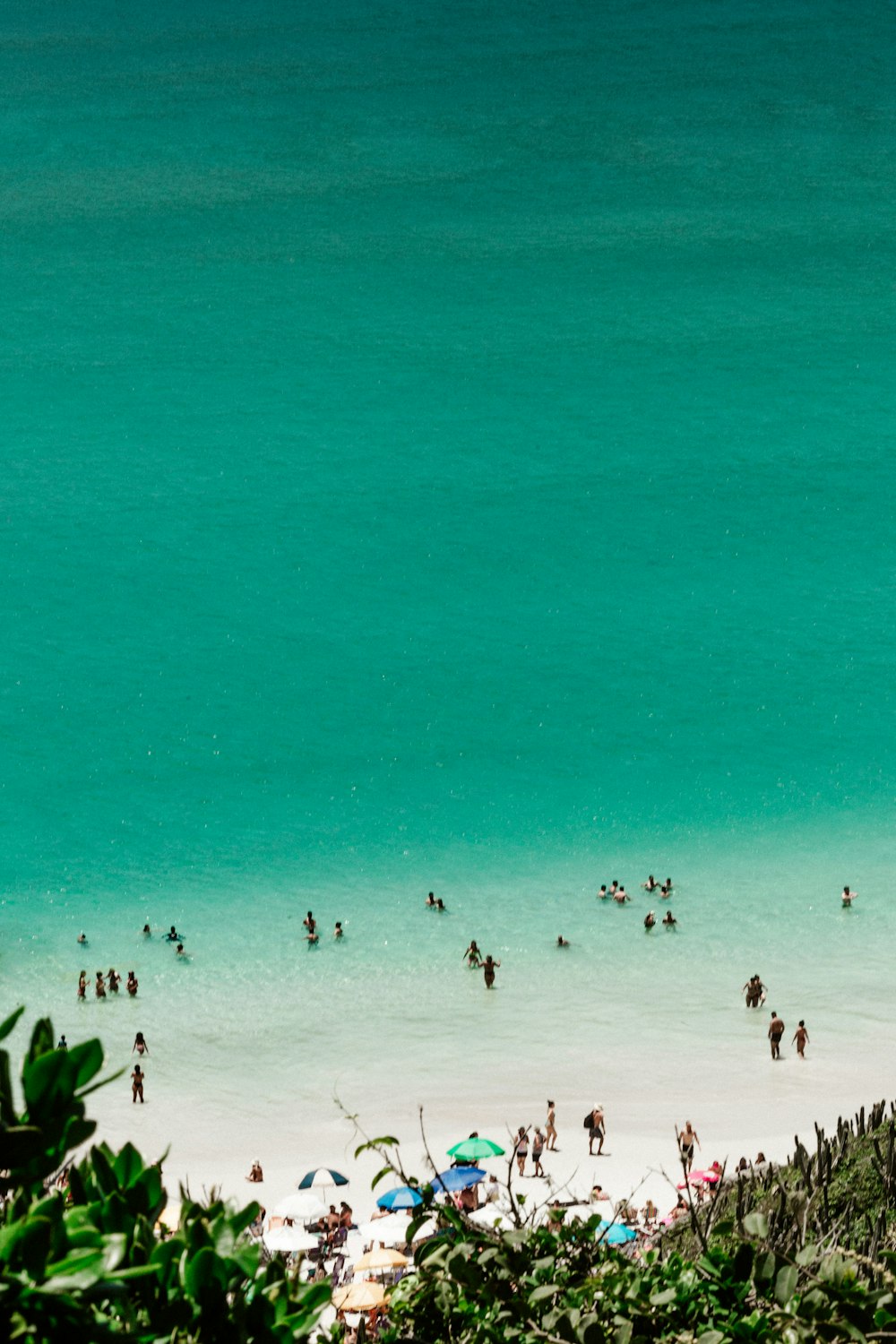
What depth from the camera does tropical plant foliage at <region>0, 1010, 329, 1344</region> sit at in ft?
9.27

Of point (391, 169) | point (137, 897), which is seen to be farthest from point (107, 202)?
point (137, 897)

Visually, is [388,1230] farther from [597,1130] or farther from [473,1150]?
[597,1130]

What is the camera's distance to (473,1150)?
54.2 feet

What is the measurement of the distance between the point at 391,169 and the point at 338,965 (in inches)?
1208

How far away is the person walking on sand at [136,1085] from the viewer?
67.2 feet

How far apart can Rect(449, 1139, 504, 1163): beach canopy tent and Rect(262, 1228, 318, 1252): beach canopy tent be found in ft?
7.12

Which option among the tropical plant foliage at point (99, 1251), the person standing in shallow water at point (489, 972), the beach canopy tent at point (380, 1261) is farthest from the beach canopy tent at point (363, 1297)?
the person standing in shallow water at point (489, 972)

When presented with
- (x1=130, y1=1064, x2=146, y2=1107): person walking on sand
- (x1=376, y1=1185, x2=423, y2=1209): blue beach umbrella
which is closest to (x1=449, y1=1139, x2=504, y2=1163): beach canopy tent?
(x1=376, y1=1185, x2=423, y2=1209): blue beach umbrella

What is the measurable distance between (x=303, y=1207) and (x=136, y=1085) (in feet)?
19.0

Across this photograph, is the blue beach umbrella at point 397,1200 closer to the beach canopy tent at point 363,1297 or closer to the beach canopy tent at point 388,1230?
the beach canopy tent at point 388,1230

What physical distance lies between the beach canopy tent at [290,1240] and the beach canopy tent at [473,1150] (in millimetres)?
2171

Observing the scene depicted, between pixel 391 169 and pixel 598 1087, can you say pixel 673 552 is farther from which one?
pixel 598 1087

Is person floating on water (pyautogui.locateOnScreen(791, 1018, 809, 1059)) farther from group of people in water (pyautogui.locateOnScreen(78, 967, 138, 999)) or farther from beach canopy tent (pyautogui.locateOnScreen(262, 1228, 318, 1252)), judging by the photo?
group of people in water (pyautogui.locateOnScreen(78, 967, 138, 999))

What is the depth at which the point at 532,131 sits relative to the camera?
49.0 metres
